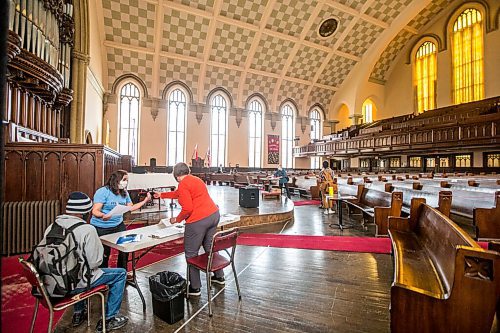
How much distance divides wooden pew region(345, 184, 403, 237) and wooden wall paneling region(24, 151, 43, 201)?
204 inches

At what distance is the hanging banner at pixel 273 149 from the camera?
19.5 m

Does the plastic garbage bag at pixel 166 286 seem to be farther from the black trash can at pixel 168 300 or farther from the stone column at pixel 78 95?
the stone column at pixel 78 95

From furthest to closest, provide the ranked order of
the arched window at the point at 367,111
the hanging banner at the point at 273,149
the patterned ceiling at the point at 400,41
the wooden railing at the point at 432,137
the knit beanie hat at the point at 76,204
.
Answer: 1. the arched window at the point at 367,111
2. the hanging banner at the point at 273,149
3. the patterned ceiling at the point at 400,41
4. the wooden railing at the point at 432,137
5. the knit beanie hat at the point at 76,204

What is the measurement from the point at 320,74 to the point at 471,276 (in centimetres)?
1925

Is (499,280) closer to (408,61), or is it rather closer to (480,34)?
(480,34)

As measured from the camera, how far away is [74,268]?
1.89 m

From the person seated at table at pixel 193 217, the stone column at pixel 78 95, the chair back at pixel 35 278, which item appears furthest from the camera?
the stone column at pixel 78 95

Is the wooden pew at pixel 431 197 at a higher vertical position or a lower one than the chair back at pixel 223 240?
higher

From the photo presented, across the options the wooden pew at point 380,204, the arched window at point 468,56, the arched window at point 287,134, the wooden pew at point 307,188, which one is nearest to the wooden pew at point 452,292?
the wooden pew at point 380,204

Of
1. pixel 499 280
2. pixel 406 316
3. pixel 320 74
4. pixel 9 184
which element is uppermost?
pixel 320 74

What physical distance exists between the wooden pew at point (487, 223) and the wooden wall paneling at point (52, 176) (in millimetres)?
5842

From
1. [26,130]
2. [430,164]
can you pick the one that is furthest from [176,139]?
[430,164]

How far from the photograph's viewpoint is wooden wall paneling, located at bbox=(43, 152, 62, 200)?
14.6 ft

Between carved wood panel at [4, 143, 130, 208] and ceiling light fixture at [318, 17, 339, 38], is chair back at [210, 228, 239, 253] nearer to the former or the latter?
→ carved wood panel at [4, 143, 130, 208]
